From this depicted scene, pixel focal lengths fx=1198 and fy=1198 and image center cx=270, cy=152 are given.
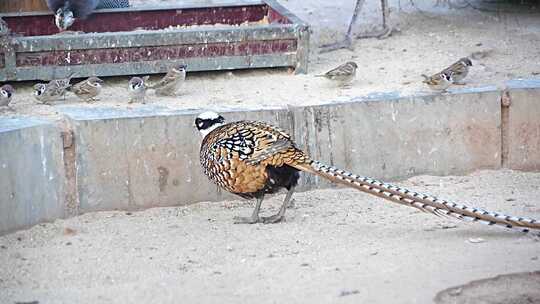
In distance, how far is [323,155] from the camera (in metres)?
8.84

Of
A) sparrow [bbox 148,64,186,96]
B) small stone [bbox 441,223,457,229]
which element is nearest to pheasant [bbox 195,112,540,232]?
small stone [bbox 441,223,457,229]

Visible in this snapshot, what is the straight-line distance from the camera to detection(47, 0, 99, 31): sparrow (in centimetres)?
1070

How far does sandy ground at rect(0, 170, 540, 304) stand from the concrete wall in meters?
0.17

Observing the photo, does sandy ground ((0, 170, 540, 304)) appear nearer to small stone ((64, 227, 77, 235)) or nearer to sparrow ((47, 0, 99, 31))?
small stone ((64, 227, 77, 235))

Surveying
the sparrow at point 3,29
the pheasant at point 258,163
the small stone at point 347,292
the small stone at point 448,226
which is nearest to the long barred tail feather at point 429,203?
the pheasant at point 258,163

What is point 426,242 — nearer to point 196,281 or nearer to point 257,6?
point 196,281

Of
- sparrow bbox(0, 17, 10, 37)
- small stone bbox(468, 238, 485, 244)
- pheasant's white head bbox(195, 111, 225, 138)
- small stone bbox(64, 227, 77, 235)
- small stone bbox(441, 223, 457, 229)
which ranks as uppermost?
sparrow bbox(0, 17, 10, 37)

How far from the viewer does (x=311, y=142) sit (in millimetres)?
8812

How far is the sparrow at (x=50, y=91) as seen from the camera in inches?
352

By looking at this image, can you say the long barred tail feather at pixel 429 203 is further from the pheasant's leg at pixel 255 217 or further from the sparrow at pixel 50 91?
the sparrow at pixel 50 91

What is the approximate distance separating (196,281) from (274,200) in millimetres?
2100

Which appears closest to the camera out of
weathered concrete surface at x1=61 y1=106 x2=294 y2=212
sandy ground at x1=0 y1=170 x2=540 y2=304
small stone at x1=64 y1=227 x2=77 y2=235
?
sandy ground at x1=0 y1=170 x2=540 y2=304

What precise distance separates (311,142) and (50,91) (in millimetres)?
1994

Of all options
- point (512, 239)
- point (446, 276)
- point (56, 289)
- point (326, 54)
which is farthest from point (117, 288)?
point (326, 54)
